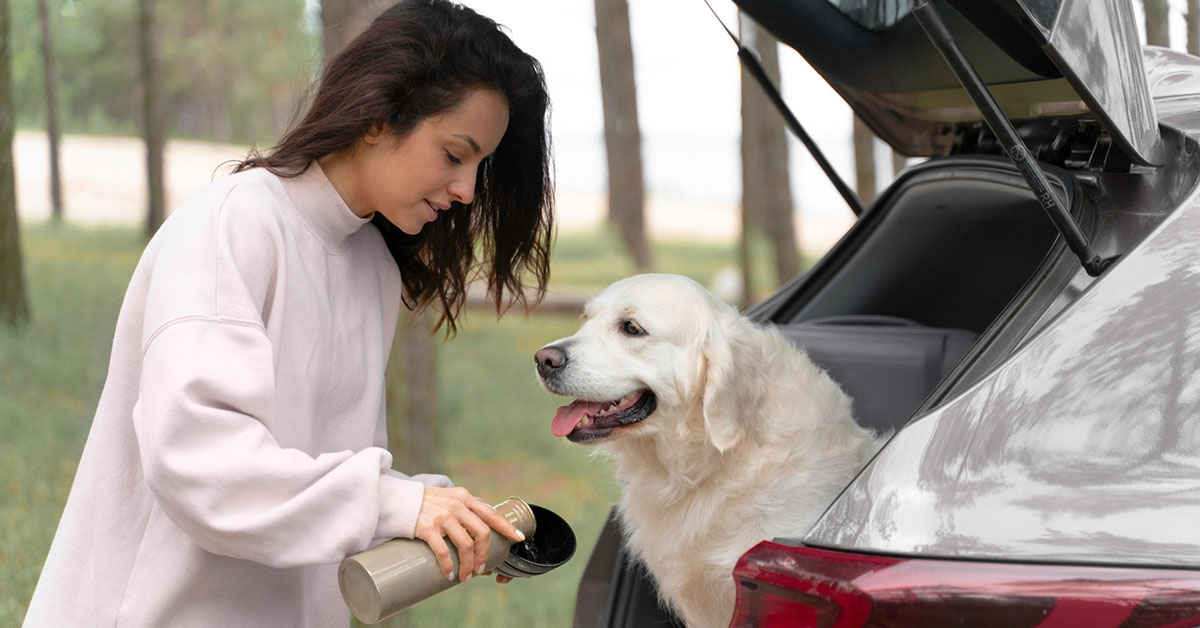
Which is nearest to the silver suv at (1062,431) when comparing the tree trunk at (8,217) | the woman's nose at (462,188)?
the woman's nose at (462,188)

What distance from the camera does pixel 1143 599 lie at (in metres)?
1.33

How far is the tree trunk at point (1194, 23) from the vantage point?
4350 millimetres

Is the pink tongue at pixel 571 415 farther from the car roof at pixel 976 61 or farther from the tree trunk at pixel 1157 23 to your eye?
the tree trunk at pixel 1157 23

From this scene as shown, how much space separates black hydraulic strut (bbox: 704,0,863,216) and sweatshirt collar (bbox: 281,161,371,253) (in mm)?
924

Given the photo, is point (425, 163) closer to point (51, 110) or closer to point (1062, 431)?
point (1062, 431)

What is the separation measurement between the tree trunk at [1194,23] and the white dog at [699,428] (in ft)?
8.65

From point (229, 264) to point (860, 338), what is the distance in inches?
71.4

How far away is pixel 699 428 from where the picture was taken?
2834 millimetres

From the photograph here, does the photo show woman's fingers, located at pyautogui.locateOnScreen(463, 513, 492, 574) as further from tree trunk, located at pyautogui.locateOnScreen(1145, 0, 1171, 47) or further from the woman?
tree trunk, located at pyautogui.locateOnScreen(1145, 0, 1171, 47)

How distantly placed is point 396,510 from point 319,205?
2.13 feet

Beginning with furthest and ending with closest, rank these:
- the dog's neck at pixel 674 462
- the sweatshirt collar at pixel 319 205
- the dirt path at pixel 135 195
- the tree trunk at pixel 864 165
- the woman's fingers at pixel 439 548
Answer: the dirt path at pixel 135 195
the tree trunk at pixel 864 165
the dog's neck at pixel 674 462
the sweatshirt collar at pixel 319 205
the woman's fingers at pixel 439 548

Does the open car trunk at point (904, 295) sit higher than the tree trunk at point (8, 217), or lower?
higher

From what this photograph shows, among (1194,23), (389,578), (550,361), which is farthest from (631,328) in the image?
(1194,23)

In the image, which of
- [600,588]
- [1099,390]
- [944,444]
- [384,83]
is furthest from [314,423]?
[1099,390]
